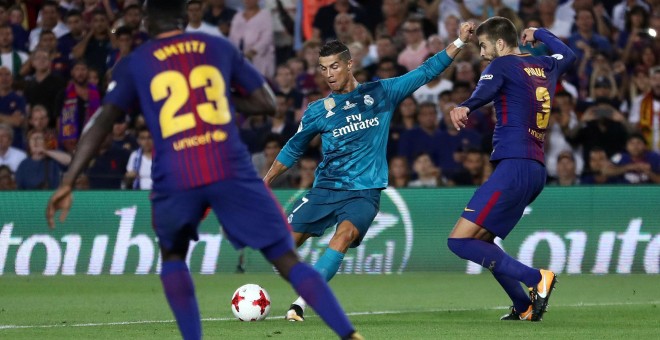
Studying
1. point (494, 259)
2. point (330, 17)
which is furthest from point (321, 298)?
point (330, 17)

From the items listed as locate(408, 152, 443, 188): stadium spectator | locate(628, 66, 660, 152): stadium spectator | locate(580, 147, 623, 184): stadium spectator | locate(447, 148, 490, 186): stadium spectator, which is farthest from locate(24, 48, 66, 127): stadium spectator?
locate(628, 66, 660, 152): stadium spectator

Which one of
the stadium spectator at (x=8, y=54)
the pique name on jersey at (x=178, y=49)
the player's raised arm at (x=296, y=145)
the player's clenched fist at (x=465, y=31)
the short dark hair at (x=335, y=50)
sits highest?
the pique name on jersey at (x=178, y=49)

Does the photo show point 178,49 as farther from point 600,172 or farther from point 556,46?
point 600,172

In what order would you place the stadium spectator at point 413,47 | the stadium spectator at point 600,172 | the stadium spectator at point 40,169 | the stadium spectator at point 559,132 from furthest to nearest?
the stadium spectator at point 413,47 < the stadium spectator at point 40,169 < the stadium spectator at point 559,132 < the stadium spectator at point 600,172

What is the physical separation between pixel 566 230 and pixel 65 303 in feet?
21.5

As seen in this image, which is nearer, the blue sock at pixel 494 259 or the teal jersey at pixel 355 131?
the blue sock at pixel 494 259

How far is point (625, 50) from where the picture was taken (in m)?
18.5

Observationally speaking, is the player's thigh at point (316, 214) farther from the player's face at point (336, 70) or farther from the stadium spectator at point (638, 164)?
the stadium spectator at point (638, 164)

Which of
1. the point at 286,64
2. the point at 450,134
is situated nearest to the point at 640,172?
the point at 450,134

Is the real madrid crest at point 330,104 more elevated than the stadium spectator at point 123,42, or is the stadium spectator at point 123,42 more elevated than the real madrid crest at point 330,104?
the real madrid crest at point 330,104

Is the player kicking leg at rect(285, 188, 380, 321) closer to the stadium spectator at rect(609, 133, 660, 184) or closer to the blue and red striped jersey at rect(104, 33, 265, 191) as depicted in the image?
the blue and red striped jersey at rect(104, 33, 265, 191)

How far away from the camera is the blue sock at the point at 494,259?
31.5 feet

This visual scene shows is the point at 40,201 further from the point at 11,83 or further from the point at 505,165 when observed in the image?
the point at 505,165

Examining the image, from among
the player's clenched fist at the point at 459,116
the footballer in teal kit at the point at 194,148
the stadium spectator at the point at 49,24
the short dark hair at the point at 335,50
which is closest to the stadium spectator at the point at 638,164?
the short dark hair at the point at 335,50
